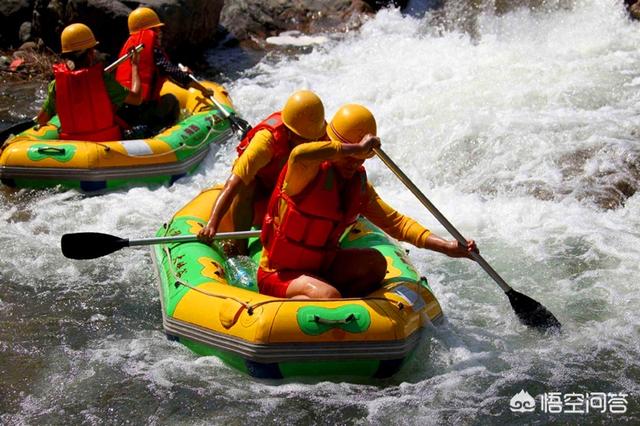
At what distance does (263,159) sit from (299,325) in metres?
1.04

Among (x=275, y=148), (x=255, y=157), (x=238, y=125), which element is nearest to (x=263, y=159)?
(x=255, y=157)

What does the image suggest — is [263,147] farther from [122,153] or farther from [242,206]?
[122,153]

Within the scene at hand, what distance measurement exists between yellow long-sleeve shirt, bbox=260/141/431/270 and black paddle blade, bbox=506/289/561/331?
833mm

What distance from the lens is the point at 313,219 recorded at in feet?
15.7

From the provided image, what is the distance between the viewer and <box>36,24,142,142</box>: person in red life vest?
24.2 ft

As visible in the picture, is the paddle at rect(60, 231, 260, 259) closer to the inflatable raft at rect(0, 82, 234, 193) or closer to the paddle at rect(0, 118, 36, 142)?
the inflatable raft at rect(0, 82, 234, 193)

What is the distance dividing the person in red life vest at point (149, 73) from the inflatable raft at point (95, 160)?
0.40 meters

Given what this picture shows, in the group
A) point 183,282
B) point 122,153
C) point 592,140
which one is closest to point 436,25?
point 592,140

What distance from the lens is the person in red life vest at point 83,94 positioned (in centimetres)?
736

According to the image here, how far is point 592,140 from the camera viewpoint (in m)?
7.87

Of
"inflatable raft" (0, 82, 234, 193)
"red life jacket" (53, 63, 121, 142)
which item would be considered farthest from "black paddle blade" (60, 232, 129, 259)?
"red life jacket" (53, 63, 121, 142)

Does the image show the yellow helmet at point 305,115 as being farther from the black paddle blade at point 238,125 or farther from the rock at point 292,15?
the rock at point 292,15

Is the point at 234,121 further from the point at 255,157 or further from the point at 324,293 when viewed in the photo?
the point at 324,293

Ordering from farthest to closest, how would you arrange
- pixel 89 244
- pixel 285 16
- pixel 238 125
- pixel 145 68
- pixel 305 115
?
pixel 285 16 → pixel 238 125 → pixel 145 68 → pixel 89 244 → pixel 305 115
